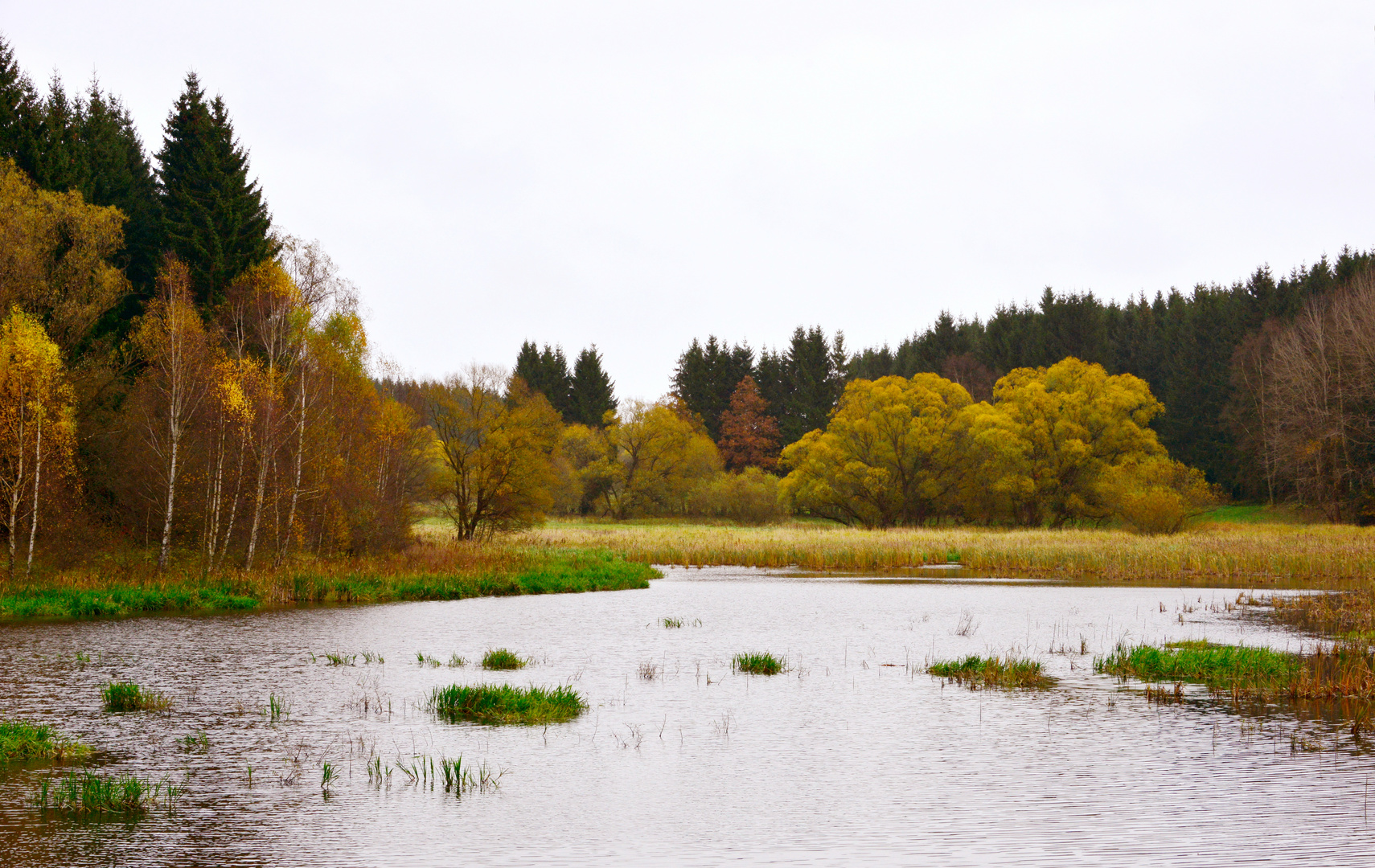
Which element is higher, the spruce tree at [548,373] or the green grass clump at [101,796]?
the spruce tree at [548,373]

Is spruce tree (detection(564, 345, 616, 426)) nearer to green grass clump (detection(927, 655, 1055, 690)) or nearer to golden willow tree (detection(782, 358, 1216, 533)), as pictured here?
golden willow tree (detection(782, 358, 1216, 533))

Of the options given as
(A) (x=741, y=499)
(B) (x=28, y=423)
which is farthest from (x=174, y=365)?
(A) (x=741, y=499)

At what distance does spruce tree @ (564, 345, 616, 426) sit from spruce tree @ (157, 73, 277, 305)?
77.1 m

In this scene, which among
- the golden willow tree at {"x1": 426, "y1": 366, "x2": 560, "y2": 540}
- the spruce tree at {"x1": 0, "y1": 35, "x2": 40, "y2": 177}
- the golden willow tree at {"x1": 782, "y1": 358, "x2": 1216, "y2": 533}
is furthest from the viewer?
the golden willow tree at {"x1": 782, "y1": 358, "x2": 1216, "y2": 533}

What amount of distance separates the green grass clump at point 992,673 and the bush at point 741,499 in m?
71.5

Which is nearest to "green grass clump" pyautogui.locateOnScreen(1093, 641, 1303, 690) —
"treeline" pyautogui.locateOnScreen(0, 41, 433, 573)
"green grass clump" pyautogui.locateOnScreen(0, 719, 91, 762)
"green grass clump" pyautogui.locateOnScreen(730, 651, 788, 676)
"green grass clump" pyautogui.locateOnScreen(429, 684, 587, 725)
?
"green grass clump" pyautogui.locateOnScreen(730, 651, 788, 676)

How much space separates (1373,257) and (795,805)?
91.1 m

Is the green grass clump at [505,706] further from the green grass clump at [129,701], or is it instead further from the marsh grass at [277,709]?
the green grass clump at [129,701]

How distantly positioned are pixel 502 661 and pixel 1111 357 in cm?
9835

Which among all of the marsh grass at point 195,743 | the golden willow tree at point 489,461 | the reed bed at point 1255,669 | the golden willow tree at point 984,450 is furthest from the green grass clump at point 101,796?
the golden willow tree at point 984,450

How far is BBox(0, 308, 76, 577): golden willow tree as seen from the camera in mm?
33000

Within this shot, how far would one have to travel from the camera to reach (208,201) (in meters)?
46.4

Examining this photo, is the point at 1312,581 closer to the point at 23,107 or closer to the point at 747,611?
the point at 747,611

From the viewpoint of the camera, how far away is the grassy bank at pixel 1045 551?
44156 mm
